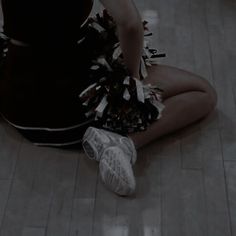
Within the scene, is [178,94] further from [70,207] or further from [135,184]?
[70,207]

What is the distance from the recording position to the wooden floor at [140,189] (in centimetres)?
155

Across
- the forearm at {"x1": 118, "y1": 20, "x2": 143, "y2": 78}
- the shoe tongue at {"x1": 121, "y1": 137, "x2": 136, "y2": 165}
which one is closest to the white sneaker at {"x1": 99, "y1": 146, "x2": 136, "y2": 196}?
the shoe tongue at {"x1": 121, "y1": 137, "x2": 136, "y2": 165}

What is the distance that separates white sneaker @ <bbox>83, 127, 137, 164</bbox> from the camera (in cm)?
164

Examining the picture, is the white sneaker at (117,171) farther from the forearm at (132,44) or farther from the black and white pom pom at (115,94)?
the forearm at (132,44)

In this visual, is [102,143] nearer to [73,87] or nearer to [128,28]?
[73,87]

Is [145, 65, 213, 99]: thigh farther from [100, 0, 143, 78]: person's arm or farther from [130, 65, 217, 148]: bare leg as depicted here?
[100, 0, 143, 78]: person's arm

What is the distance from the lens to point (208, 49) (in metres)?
2.25

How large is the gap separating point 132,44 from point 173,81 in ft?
1.18

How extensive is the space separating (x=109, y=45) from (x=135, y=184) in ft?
1.50

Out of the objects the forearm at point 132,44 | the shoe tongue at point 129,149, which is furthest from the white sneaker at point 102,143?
the forearm at point 132,44

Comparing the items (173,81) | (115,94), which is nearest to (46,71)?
(115,94)

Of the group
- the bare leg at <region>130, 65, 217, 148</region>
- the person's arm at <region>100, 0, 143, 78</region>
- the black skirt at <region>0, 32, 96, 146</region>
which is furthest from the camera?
the bare leg at <region>130, 65, 217, 148</region>

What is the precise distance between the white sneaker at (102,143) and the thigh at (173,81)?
0.23 m

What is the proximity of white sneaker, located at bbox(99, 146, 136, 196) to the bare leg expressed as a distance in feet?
0.42
